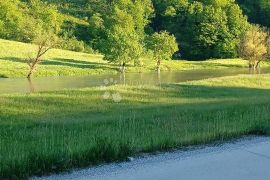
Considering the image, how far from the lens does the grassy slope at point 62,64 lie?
249 ft

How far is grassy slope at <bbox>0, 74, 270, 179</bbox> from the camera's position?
343 inches

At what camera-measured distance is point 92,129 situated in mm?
14234

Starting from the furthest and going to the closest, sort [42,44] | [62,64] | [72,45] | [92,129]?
[72,45], [62,64], [42,44], [92,129]

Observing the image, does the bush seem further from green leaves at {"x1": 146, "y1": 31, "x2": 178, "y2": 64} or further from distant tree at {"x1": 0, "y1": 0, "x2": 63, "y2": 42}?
green leaves at {"x1": 146, "y1": 31, "x2": 178, "y2": 64}

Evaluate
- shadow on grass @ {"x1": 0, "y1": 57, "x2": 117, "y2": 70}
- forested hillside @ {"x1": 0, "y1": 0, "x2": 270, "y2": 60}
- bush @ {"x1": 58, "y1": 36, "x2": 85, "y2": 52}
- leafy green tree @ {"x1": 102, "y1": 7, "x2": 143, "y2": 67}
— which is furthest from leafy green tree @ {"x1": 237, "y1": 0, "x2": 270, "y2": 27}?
shadow on grass @ {"x1": 0, "y1": 57, "x2": 117, "y2": 70}

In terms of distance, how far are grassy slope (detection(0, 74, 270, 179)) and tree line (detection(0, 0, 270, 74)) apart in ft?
199

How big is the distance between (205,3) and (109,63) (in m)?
65.2

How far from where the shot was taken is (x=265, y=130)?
40.3 ft

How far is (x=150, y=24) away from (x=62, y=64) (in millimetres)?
76867

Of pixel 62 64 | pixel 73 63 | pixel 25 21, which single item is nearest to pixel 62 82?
pixel 62 64

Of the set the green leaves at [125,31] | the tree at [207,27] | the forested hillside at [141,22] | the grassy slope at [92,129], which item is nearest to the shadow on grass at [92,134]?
the grassy slope at [92,129]

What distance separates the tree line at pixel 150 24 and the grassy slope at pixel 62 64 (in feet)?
9.48

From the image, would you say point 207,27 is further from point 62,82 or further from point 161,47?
point 62,82

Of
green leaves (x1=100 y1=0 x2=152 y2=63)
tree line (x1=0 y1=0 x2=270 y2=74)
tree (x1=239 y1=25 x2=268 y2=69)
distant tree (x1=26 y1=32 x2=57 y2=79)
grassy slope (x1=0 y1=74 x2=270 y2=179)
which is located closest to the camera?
grassy slope (x1=0 y1=74 x2=270 y2=179)
